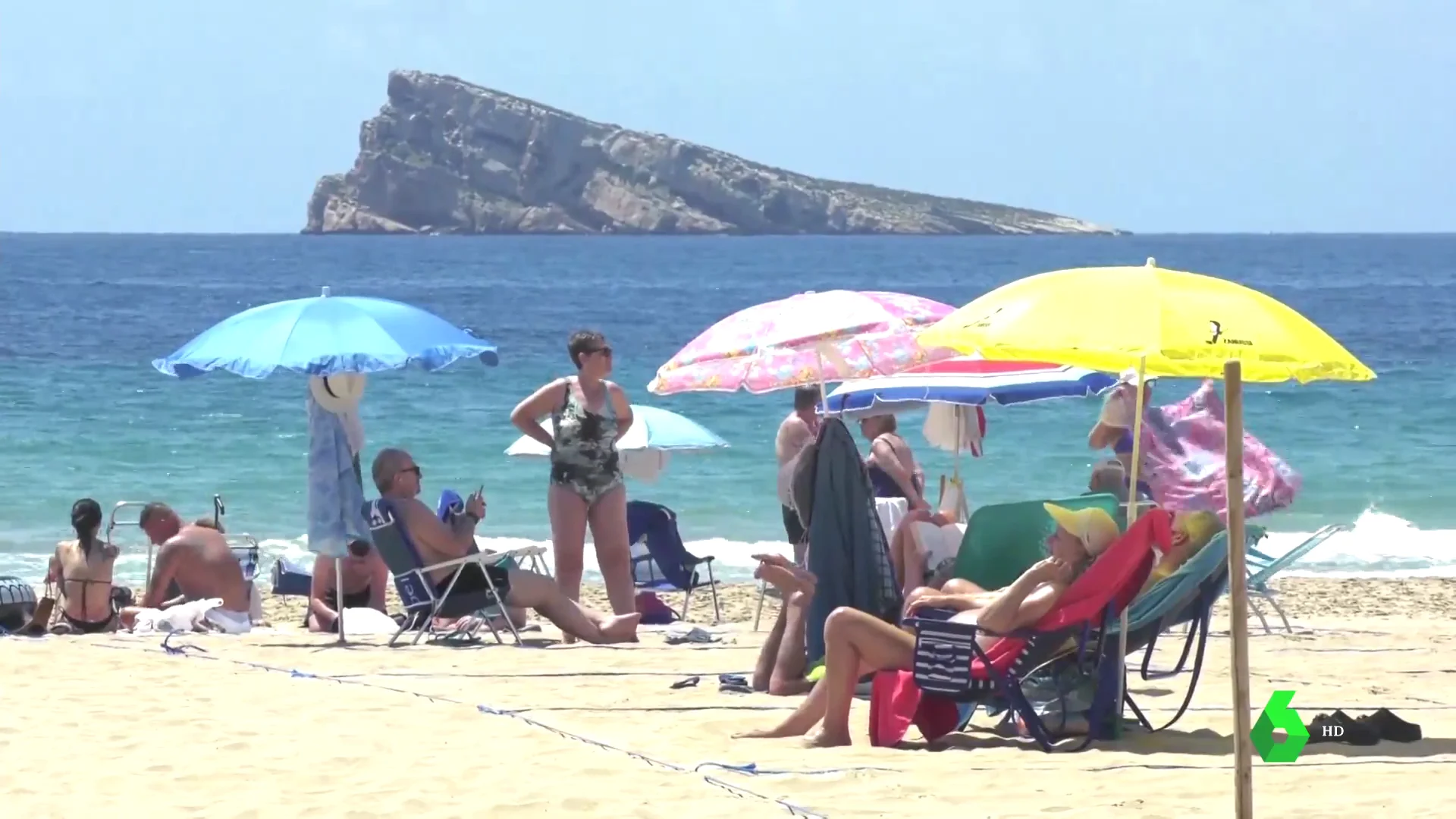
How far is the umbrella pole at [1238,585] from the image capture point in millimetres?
4293

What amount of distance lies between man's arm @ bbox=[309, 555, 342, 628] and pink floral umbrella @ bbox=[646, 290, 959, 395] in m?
2.26

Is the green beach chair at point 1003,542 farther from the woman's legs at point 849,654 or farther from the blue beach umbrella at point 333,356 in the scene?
the blue beach umbrella at point 333,356

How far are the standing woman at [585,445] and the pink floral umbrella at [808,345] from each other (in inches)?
38.8

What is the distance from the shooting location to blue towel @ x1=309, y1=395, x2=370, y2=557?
29.4ft

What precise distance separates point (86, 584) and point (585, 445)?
7.74 feet

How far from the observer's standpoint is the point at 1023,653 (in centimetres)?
617

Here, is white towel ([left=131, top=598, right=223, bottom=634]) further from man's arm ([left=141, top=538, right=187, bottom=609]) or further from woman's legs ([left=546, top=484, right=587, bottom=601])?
woman's legs ([left=546, top=484, right=587, bottom=601])

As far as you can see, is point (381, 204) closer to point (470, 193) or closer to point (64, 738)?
point (470, 193)

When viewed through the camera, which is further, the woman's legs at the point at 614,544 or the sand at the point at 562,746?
the woman's legs at the point at 614,544

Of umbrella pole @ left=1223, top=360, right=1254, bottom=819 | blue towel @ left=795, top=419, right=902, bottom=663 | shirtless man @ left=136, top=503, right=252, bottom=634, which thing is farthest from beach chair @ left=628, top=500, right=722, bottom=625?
umbrella pole @ left=1223, top=360, right=1254, bottom=819

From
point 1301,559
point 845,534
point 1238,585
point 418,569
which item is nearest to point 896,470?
point 845,534

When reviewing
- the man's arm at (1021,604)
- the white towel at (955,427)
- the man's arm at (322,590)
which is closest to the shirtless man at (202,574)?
the man's arm at (322,590)

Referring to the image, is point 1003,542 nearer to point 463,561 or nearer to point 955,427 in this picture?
point 463,561

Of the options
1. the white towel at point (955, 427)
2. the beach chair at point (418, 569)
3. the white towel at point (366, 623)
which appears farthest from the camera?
the white towel at point (955, 427)
